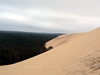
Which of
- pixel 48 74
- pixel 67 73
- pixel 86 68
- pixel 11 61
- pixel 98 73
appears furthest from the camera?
pixel 11 61

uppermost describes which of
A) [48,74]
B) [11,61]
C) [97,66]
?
[97,66]

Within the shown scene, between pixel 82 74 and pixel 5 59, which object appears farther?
pixel 5 59

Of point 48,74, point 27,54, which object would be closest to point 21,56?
point 27,54

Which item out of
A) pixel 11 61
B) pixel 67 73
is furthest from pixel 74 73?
pixel 11 61

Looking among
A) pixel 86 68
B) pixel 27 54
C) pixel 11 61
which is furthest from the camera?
pixel 27 54

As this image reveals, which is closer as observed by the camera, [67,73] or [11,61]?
[67,73]

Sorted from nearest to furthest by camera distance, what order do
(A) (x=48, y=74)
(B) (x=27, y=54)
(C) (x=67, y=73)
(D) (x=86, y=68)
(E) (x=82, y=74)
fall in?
(E) (x=82, y=74) < (D) (x=86, y=68) < (C) (x=67, y=73) < (A) (x=48, y=74) < (B) (x=27, y=54)

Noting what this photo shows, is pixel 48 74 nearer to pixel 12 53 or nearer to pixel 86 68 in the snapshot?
pixel 86 68

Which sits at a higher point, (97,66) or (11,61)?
(97,66)

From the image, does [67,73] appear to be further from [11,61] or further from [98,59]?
[11,61]
